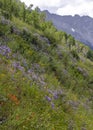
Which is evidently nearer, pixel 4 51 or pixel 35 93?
pixel 35 93

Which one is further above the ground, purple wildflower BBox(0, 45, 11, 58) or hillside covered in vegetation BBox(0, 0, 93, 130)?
purple wildflower BBox(0, 45, 11, 58)

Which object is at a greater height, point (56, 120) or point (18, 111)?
point (18, 111)

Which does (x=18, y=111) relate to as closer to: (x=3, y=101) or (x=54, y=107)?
(x=3, y=101)

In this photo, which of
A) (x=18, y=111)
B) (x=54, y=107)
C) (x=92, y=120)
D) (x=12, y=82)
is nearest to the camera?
(x=18, y=111)

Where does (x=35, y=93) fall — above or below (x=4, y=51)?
below

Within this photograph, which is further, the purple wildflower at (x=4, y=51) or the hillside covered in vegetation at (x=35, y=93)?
the purple wildflower at (x=4, y=51)

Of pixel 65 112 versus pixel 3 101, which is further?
pixel 65 112

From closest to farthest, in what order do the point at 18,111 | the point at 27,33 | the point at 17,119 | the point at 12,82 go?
the point at 17,119 → the point at 18,111 → the point at 12,82 → the point at 27,33

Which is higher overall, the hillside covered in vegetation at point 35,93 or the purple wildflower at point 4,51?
the purple wildflower at point 4,51

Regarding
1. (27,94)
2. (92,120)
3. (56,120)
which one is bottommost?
(92,120)

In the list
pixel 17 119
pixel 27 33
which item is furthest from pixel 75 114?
pixel 27 33

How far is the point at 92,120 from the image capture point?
32.1 feet

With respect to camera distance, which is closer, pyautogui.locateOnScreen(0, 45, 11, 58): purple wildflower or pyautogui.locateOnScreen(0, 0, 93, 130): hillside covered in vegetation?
pyautogui.locateOnScreen(0, 0, 93, 130): hillside covered in vegetation

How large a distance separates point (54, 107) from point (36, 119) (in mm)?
2163
